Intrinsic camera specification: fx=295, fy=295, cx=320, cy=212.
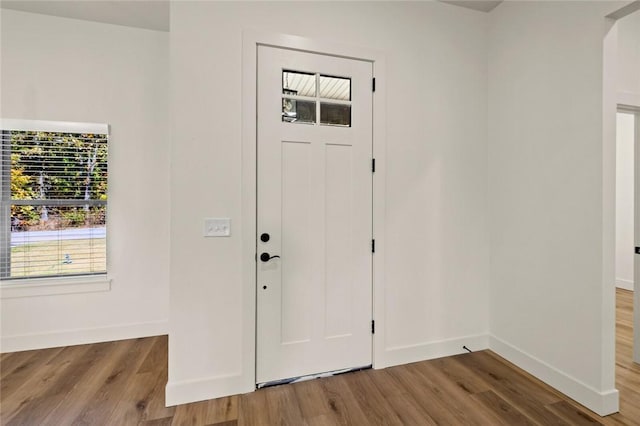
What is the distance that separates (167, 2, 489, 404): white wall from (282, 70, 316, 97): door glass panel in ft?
1.02

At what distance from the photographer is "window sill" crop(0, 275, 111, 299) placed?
2.67 m

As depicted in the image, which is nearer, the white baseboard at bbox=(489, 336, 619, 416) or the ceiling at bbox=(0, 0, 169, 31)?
the white baseboard at bbox=(489, 336, 619, 416)

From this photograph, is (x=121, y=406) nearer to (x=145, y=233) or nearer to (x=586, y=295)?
(x=145, y=233)

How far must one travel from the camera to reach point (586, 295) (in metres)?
2.00

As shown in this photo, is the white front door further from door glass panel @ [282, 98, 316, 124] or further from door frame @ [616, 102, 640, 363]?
door frame @ [616, 102, 640, 363]

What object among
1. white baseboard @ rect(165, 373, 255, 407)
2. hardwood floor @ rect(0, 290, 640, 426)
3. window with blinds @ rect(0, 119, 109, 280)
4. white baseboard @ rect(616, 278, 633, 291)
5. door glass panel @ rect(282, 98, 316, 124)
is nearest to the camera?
hardwood floor @ rect(0, 290, 640, 426)

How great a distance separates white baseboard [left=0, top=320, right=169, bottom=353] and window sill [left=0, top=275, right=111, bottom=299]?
372mm

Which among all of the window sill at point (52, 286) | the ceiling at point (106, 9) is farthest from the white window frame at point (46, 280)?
the ceiling at point (106, 9)

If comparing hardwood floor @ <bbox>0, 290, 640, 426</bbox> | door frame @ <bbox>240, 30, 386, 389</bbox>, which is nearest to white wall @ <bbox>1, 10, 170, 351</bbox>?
hardwood floor @ <bbox>0, 290, 640, 426</bbox>

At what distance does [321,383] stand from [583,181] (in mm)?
2333

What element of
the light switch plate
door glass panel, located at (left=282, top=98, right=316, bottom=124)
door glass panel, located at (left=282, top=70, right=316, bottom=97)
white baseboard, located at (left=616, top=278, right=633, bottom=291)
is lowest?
white baseboard, located at (left=616, top=278, right=633, bottom=291)

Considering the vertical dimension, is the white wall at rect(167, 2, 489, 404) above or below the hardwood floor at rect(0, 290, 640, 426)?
above

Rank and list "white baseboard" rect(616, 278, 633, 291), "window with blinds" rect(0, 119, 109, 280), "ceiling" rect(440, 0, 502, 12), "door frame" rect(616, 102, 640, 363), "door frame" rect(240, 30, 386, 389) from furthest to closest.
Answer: "white baseboard" rect(616, 278, 633, 291) < "window with blinds" rect(0, 119, 109, 280) < "ceiling" rect(440, 0, 502, 12) < "door frame" rect(616, 102, 640, 363) < "door frame" rect(240, 30, 386, 389)

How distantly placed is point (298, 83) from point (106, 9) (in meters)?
1.94
